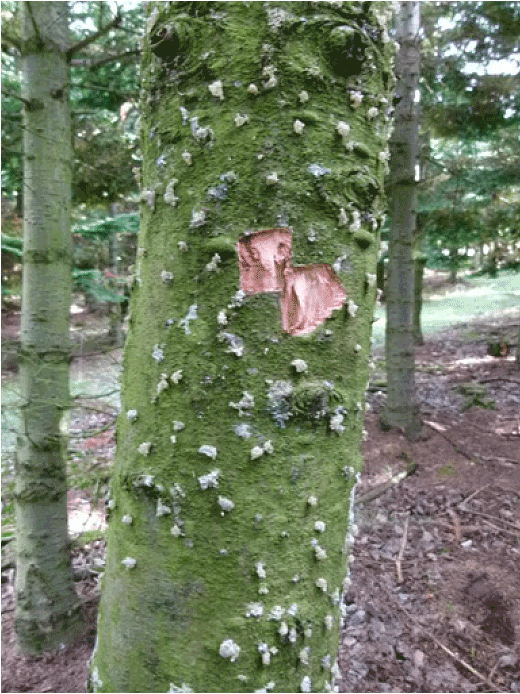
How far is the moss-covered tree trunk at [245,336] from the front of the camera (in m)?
0.90

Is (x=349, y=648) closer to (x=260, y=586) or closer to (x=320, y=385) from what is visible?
(x=260, y=586)

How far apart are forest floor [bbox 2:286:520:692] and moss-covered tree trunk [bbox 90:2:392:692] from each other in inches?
60.0

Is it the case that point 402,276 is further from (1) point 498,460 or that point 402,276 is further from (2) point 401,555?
(2) point 401,555

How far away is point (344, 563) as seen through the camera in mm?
1035

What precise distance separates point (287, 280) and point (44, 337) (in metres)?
2.27

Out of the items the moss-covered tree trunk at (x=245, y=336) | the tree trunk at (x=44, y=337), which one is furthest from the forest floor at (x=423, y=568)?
the moss-covered tree trunk at (x=245, y=336)

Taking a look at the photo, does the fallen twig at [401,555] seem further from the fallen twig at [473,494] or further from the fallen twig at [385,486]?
the fallen twig at [473,494]

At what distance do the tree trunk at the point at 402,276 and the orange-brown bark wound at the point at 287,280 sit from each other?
480 cm

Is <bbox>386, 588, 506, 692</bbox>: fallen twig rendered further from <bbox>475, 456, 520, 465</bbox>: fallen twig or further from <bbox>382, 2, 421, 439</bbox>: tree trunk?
<bbox>382, 2, 421, 439</bbox>: tree trunk

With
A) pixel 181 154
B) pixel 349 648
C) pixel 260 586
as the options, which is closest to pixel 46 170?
pixel 181 154

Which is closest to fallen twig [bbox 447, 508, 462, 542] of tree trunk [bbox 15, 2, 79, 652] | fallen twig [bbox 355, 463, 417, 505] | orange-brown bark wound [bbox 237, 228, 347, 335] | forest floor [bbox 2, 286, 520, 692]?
forest floor [bbox 2, 286, 520, 692]

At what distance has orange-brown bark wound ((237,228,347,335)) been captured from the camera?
902 millimetres

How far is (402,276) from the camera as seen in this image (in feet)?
18.1

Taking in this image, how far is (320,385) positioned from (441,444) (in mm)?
4910
